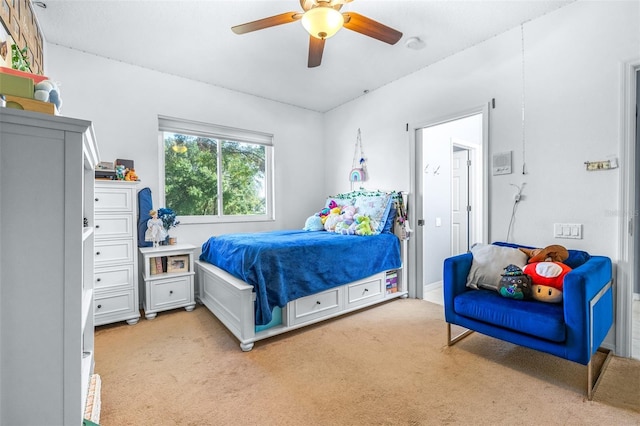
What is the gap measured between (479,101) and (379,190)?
1.46m

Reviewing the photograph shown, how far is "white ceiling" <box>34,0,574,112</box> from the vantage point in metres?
2.25

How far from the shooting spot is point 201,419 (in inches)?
59.6

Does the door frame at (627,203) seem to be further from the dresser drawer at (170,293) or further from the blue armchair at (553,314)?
the dresser drawer at (170,293)

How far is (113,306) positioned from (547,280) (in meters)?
3.42

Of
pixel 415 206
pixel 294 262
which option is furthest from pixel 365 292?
pixel 415 206

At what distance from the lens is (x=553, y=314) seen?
65.7 inches

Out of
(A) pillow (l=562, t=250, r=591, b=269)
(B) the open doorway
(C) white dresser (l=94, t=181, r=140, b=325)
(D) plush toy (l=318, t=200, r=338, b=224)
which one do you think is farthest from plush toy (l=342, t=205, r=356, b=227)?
(C) white dresser (l=94, t=181, r=140, b=325)

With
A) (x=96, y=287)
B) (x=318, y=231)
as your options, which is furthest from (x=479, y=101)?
(x=96, y=287)

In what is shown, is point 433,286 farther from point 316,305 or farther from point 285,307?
point 285,307

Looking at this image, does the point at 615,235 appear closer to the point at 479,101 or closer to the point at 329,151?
the point at 479,101

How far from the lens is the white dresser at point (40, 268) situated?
0.85m

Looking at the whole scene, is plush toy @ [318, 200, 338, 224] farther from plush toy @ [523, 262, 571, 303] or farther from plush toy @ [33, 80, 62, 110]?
plush toy @ [33, 80, 62, 110]

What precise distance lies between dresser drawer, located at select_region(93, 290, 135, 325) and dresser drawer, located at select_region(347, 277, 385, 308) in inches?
→ 80.2

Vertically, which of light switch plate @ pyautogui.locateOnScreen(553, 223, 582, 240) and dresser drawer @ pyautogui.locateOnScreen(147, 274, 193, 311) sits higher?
light switch plate @ pyautogui.locateOnScreen(553, 223, 582, 240)
